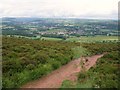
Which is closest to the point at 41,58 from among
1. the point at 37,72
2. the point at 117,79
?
the point at 37,72

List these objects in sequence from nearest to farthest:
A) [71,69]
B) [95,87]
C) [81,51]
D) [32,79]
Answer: [95,87], [32,79], [71,69], [81,51]

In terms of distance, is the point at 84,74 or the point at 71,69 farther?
the point at 71,69

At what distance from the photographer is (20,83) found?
22078mm

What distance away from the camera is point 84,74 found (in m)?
23.4

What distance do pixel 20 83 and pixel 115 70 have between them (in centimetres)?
895

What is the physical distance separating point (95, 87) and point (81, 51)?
78.8ft

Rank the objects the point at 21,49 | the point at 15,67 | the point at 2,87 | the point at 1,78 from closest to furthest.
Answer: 1. the point at 2,87
2. the point at 1,78
3. the point at 15,67
4. the point at 21,49

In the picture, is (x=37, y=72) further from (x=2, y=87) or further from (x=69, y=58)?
(x=69, y=58)

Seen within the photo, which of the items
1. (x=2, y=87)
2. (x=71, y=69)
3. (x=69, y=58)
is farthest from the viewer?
(x=69, y=58)

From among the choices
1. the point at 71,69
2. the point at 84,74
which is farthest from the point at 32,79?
the point at 71,69

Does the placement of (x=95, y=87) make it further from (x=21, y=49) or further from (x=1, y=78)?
(x=21, y=49)

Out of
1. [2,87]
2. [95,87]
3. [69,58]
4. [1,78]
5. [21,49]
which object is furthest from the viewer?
[21,49]

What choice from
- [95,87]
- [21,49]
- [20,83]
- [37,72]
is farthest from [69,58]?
[95,87]

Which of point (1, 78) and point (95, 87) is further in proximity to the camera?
point (1, 78)
